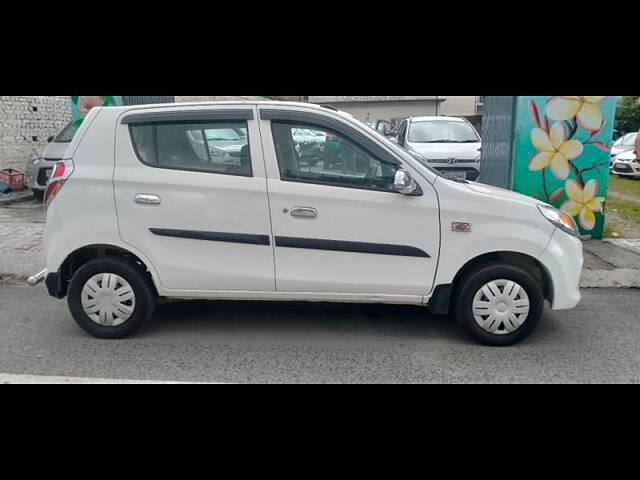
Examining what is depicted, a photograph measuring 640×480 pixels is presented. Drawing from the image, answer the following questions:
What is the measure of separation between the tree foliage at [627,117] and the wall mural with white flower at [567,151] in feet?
70.1

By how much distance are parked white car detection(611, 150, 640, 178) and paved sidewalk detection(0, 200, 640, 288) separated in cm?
832

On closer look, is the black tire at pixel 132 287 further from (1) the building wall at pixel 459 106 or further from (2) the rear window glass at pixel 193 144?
(1) the building wall at pixel 459 106

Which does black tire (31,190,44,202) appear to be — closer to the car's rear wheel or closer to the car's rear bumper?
the car's rear wheel

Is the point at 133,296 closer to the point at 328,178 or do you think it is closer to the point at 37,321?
the point at 37,321

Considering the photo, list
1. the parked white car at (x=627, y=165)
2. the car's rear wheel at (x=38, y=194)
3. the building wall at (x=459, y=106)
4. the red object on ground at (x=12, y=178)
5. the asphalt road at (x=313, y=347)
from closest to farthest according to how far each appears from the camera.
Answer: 1. the asphalt road at (x=313, y=347)
2. the car's rear wheel at (x=38, y=194)
3. the red object on ground at (x=12, y=178)
4. the parked white car at (x=627, y=165)
5. the building wall at (x=459, y=106)

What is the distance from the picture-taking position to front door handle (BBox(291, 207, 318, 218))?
3.61 meters

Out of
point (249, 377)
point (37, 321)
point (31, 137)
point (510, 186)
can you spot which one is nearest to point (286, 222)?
point (249, 377)

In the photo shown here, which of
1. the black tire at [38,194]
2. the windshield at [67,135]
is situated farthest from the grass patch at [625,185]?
the black tire at [38,194]

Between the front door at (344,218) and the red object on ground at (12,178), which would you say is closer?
the front door at (344,218)

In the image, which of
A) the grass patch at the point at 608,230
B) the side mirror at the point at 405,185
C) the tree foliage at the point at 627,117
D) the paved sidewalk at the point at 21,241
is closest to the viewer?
the side mirror at the point at 405,185

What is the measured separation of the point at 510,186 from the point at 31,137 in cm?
1076

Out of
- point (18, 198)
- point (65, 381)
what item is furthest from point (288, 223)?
point (18, 198)

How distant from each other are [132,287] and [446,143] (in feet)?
22.8

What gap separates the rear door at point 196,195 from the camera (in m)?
3.64
